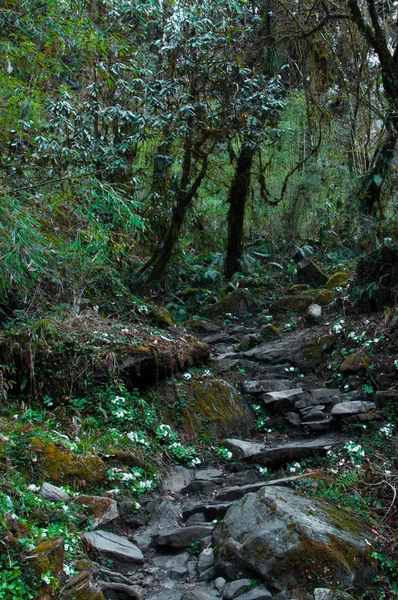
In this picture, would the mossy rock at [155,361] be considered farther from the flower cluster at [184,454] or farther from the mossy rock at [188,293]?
the mossy rock at [188,293]

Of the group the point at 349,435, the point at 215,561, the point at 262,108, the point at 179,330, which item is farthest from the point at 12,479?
the point at 262,108

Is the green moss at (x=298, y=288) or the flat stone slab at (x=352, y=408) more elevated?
the green moss at (x=298, y=288)

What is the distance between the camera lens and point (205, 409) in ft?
20.5

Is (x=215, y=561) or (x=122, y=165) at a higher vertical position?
(x=122, y=165)

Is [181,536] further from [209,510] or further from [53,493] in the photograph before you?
[53,493]

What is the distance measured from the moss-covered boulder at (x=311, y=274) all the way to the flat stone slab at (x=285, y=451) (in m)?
5.31

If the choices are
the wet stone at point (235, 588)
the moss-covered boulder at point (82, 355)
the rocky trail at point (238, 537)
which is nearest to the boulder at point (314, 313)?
the moss-covered boulder at point (82, 355)

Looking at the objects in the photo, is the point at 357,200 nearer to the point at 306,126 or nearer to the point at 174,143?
the point at 306,126

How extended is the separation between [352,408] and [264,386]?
1.34 m

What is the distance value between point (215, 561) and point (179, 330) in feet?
13.5

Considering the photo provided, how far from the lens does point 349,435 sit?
5488mm

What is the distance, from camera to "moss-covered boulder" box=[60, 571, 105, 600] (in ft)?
9.65

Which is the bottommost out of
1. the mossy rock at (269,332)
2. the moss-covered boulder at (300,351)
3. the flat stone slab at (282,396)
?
the flat stone slab at (282,396)

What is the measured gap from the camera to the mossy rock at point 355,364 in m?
6.46
